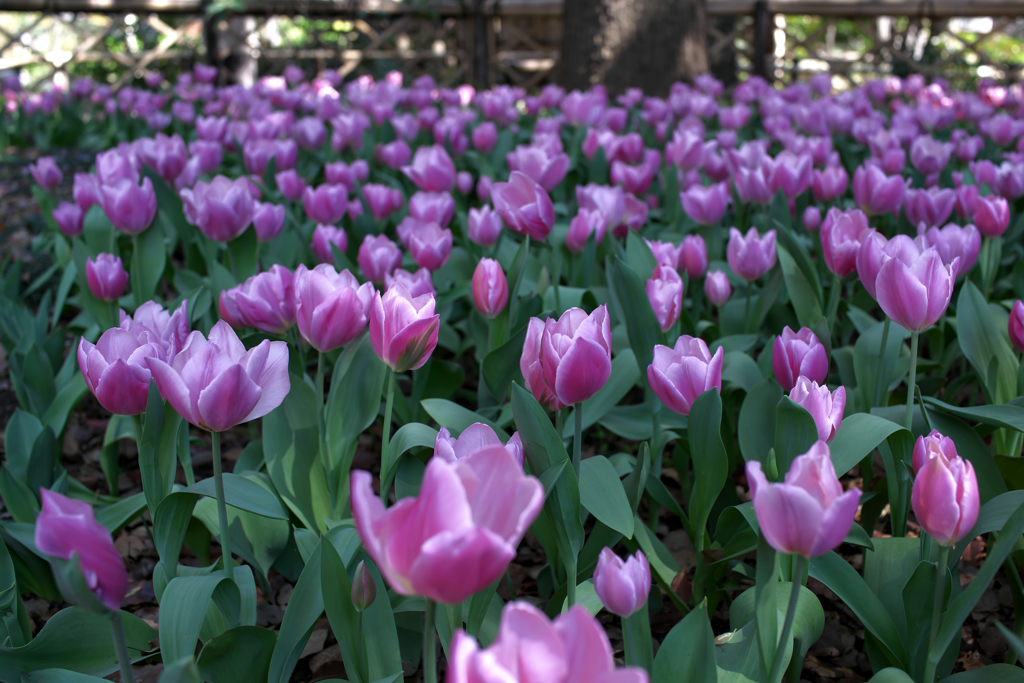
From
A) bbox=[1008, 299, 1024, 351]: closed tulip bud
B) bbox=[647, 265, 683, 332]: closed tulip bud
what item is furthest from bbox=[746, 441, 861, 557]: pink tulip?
bbox=[1008, 299, 1024, 351]: closed tulip bud

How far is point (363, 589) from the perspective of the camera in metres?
1.00

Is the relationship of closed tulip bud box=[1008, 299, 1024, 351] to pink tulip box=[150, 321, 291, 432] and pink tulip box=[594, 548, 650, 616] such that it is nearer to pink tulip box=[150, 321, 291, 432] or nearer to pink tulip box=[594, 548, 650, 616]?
pink tulip box=[594, 548, 650, 616]

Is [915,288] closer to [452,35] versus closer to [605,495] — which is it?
[605,495]

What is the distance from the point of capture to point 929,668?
1.06 m

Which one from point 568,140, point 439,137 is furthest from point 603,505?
point 568,140

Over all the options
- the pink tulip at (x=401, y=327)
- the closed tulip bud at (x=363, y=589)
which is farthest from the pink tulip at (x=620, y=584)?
the pink tulip at (x=401, y=327)

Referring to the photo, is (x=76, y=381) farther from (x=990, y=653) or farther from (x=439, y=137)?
(x=439, y=137)

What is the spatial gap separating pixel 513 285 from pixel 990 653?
3.75 ft

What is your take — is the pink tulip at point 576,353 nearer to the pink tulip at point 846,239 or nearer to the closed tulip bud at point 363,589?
the closed tulip bud at point 363,589

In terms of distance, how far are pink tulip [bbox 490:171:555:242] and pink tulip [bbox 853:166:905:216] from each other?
98 cm

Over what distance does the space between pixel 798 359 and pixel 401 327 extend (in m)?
0.66

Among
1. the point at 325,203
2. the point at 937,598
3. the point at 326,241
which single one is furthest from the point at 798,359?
the point at 325,203

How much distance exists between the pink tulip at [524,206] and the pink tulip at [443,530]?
111 centimetres

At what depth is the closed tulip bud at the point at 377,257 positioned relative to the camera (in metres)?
1.94
